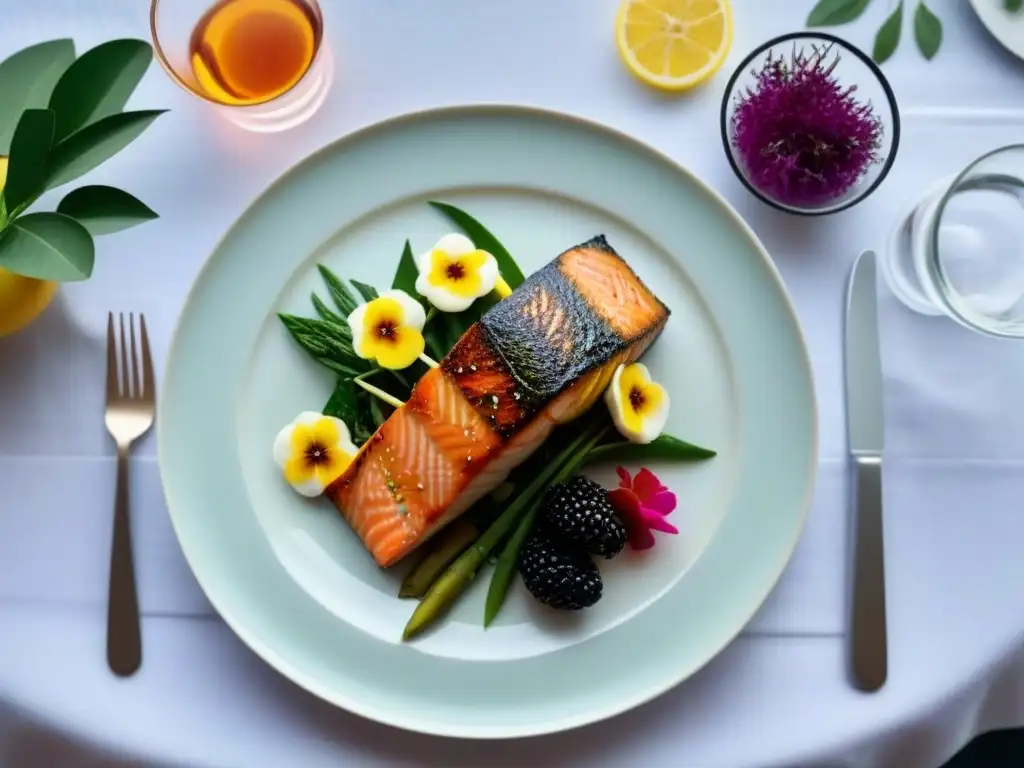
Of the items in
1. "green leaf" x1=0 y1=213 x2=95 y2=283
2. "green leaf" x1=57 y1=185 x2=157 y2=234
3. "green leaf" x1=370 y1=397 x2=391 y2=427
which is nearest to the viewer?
"green leaf" x1=0 y1=213 x2=95 y2=283

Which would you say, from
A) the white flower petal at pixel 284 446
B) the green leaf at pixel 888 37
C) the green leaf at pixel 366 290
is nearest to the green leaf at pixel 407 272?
the green leaf at pixel 366 290

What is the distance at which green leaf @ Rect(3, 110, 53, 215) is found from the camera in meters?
1.14

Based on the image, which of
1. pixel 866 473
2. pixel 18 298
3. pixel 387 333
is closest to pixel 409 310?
pixel 387 333

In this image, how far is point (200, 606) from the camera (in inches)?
53.6

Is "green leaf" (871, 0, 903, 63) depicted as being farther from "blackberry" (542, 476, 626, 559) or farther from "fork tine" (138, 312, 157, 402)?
"fork tine" (138, 312, 157, 402)

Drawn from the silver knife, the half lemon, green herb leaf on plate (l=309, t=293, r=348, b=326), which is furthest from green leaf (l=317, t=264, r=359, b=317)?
the silver knife

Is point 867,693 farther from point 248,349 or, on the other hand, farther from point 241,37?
point 241,37

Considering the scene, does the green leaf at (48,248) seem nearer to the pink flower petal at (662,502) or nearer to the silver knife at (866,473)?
the pink flower petal at (662,502)

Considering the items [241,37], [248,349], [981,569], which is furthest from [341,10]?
[981,569]

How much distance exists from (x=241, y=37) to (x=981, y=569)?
4.59 ft

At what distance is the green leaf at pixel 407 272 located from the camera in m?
1.38

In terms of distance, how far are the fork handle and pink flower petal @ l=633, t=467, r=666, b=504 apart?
0.77 metres

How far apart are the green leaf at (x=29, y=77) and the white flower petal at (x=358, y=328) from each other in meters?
0.54

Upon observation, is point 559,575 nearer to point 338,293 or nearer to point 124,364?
point 338,293
